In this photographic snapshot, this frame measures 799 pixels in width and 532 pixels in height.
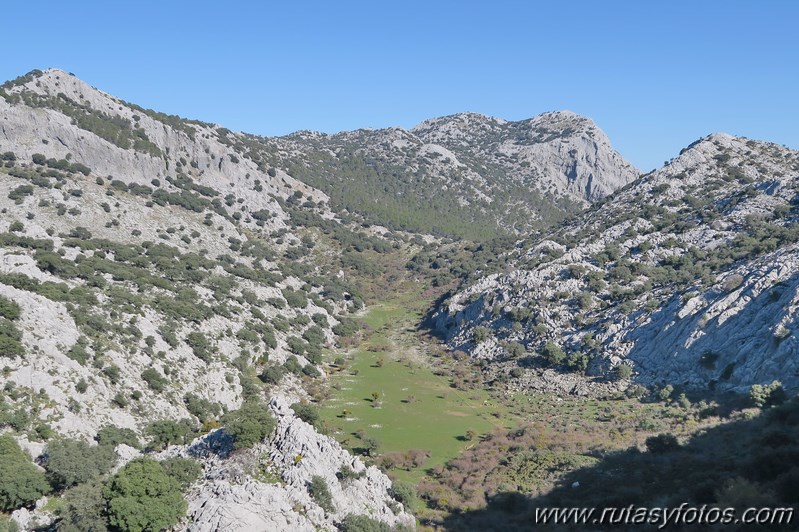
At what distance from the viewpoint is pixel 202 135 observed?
142000 millimetres

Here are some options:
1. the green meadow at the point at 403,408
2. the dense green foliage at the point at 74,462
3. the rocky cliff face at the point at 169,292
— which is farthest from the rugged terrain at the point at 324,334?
the green meadow at the point at 403,408

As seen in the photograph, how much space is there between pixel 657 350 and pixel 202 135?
407 feet

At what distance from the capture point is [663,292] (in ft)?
235

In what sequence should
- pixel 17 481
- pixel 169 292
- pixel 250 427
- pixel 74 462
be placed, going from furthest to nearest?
pixel 169 292, pixel 74 462, pixel 250 427, pixel 17 481

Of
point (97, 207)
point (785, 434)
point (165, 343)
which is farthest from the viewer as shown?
point (97, 207)

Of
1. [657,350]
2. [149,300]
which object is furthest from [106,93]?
[657,350]

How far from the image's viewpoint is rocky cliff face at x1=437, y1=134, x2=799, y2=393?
181ft

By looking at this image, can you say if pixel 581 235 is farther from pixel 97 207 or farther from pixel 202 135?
pixel 202 135

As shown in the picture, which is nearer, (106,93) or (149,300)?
(149,300)

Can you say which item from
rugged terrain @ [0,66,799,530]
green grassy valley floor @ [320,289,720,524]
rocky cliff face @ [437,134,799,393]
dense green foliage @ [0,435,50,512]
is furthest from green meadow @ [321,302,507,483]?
dense green foliage @ [0,435,50,512]

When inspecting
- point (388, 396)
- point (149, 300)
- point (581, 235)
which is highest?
point (581, 235)

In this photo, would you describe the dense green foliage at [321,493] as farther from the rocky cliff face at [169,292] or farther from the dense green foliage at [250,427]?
the dense green foliage at [250,427]

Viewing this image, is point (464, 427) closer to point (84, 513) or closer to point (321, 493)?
point (321, 493)

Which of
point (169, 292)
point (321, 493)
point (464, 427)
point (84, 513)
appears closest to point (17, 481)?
point (84, 513)
